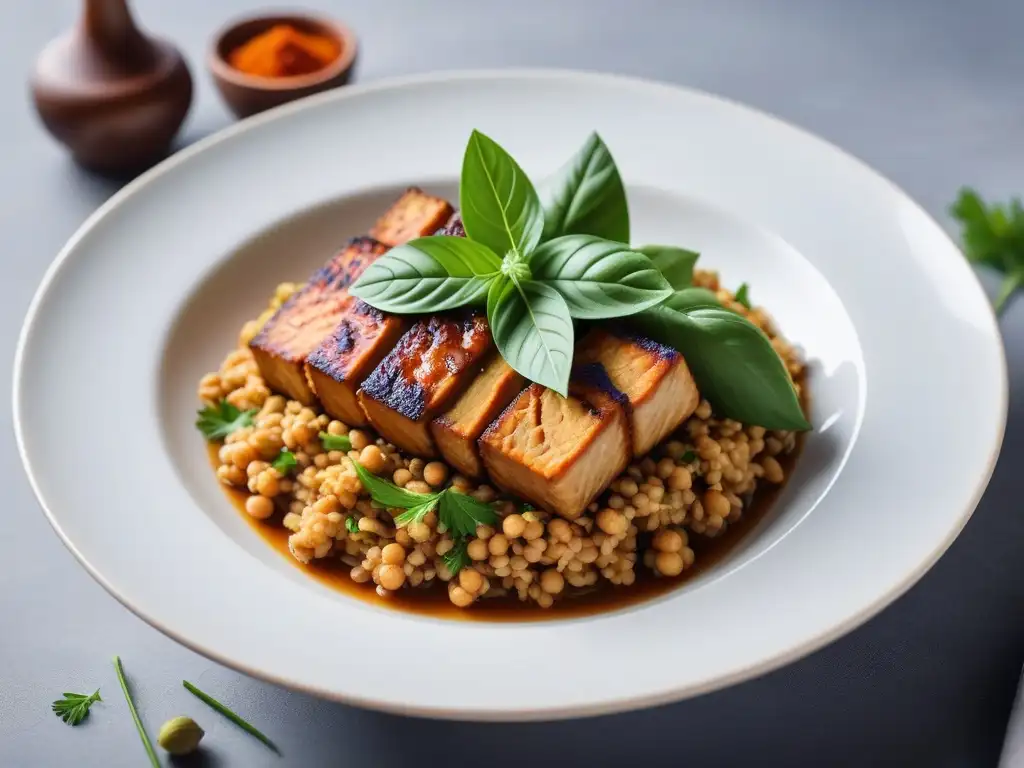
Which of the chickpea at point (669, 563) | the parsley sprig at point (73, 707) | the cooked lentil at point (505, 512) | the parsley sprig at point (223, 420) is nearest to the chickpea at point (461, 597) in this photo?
the cooked lentil at point (505, 512)

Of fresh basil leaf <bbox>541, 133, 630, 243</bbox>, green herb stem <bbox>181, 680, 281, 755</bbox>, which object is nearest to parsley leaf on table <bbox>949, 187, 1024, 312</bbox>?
fresh basil leaf <bbox>541, 133, 630, 243</bbox>

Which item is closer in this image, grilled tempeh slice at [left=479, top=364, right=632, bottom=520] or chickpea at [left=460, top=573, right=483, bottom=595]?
grilled tempeh slice at [left=479, top=364, right=632, bottom=520]

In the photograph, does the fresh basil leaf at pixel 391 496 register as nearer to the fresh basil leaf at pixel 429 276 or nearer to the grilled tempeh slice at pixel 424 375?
the grilled tempeh slice at pixel 424 375

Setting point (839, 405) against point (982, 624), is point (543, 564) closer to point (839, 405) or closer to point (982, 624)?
point (839, 405)

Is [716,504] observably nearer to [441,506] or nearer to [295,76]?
[441,506]

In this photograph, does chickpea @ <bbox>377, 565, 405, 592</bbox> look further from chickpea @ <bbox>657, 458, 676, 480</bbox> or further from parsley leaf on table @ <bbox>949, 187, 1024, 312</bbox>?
parsley leaf on table @ <bbox>949, 187, 1024, 312</bbox>

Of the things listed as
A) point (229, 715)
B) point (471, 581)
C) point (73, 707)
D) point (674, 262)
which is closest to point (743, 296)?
point (674, 262)

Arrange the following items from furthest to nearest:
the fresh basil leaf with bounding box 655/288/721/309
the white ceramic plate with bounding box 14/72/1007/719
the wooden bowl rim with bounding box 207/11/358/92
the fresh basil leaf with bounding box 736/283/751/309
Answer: the wooden bowl rim with bounding box 207/11/358/92 < the fresh basil leaf with bounding box 736/283/751/309 < the fresh basil leaf with bounding box 655/288/721/309 < the white ceramic plate with bounding box 14/72/1007/719
